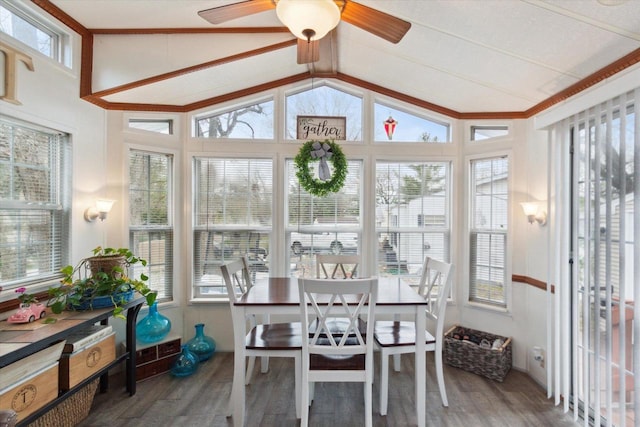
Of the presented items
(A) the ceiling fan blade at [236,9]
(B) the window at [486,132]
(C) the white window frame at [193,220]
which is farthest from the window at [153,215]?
(B) the window at [486,132]

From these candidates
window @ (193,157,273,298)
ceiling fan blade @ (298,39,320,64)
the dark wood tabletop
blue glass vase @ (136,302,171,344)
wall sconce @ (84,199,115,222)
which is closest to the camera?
ceiling fan blade @ (298,39,320,64)

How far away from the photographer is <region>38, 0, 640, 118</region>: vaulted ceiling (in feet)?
6.56

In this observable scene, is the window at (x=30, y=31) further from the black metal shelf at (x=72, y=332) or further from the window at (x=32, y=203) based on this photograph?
the black metal shelf at (x=72, y=332)

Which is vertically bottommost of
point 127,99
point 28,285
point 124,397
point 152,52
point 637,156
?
point 124,397

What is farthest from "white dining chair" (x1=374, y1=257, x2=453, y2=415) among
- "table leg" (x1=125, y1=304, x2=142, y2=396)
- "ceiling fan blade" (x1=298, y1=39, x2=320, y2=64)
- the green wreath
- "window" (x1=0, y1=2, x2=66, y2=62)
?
"window" (x1=0, y1=2, x2=66, y2=62)

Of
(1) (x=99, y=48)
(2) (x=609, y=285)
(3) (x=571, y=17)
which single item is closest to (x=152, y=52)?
(1) (x=99, y=48)

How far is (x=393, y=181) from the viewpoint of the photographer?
12.0 ft

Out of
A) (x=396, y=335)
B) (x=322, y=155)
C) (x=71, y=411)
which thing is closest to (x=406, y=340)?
(x=396, y=335)

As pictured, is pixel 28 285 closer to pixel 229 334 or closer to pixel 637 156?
pixel 229 334

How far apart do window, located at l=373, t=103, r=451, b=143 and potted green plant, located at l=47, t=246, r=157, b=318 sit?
2751mm

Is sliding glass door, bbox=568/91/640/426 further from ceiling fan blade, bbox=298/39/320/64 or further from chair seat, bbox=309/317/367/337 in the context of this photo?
ceiling fan blade, bbox=298/39/320/64

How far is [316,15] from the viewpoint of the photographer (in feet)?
5.34

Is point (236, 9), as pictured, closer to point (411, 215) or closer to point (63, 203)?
point (63, 203)

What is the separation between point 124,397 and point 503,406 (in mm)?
3033
